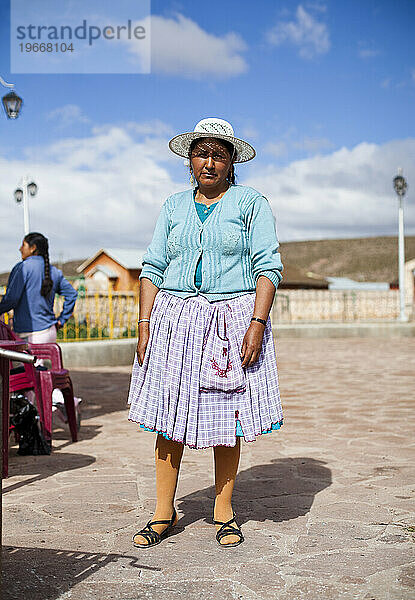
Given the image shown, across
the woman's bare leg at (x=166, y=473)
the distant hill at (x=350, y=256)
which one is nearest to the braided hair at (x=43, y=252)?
the woman's bare leg at (x=166, y=473)

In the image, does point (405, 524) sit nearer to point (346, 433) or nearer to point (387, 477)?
point (387, 477)

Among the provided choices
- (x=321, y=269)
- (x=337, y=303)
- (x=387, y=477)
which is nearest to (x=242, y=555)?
(x=387, y=477)

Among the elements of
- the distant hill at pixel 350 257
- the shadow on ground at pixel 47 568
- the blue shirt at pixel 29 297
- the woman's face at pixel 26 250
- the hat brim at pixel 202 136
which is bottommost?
the shadow on ground at pixel 47 568

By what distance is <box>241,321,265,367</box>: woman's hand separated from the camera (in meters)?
3.51

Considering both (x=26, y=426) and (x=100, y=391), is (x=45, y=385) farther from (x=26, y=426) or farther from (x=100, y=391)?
(x=100, y=391)

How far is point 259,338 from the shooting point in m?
3.51

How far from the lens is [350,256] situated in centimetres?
12219

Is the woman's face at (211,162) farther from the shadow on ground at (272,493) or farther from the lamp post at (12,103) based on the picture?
the lamp post at (12,103)

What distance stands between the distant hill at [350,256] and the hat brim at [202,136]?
338 feet

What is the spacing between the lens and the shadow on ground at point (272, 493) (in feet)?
13.7

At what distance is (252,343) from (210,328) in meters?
0.22

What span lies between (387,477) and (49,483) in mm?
2161

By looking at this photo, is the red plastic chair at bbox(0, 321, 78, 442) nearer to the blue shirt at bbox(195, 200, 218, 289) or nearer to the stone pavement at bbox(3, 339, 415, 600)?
the stone pavement at bbox(3, 339, 415, 600)

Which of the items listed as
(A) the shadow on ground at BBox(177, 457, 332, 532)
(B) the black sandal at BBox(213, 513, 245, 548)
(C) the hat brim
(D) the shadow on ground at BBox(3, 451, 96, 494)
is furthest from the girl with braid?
(B) the black sandal at BBox(213, 513, 245, 548)
